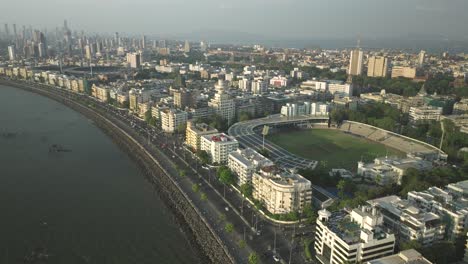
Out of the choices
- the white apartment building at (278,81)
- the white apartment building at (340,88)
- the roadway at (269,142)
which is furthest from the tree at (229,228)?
the white apartment building at (278,81)

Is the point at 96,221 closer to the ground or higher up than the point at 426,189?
closer to the ground

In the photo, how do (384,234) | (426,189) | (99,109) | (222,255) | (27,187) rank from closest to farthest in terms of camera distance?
(384,234), (222,255), (426,189), (27,187), (99,109)

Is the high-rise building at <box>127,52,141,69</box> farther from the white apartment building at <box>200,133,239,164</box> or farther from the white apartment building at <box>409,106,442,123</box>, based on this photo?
the white apartment building at <box>409,106,442,123</box>

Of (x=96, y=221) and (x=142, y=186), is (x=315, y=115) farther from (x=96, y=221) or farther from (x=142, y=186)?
(x=96, y=221)

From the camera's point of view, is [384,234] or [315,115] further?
[315,115]

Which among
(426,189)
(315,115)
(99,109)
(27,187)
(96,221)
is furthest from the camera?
(99,109)

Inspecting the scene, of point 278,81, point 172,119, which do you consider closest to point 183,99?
point 172,119

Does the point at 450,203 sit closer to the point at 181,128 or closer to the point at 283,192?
the point at 283,192

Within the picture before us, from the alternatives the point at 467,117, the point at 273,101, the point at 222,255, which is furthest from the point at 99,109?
the point at 467,117
